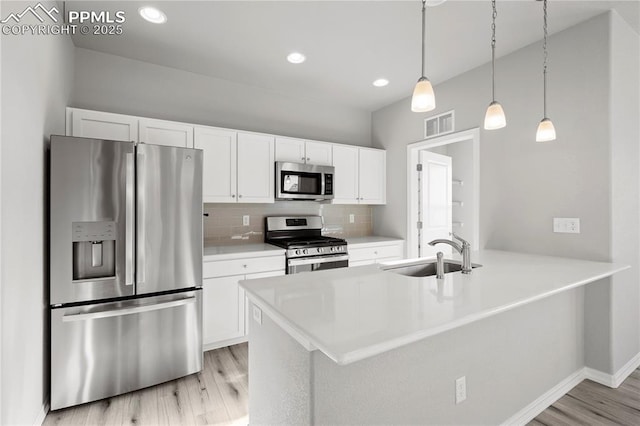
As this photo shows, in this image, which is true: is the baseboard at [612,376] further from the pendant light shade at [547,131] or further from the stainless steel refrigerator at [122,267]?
the stainless steel refrigerator at [122,267]

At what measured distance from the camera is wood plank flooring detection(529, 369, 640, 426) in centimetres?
191

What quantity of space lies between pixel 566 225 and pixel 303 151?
2638 mm

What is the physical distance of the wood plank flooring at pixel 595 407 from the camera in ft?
6.27

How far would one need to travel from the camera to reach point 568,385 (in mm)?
2246

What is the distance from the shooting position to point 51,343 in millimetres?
1986

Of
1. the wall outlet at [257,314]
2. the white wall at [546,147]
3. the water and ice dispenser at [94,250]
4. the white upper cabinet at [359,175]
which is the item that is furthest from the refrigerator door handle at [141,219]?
the white wall at [546,147]

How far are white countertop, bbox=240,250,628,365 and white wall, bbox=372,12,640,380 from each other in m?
0.45

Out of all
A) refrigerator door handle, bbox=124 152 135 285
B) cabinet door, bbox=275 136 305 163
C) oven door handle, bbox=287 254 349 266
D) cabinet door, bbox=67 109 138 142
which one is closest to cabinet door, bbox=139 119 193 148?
cabinet door, bbox=67 109 138 142

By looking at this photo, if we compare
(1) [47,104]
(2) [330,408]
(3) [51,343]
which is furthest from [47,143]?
(2) [330,408]

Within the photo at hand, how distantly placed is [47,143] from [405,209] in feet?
11.8

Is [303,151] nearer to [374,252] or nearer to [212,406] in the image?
[374,252]

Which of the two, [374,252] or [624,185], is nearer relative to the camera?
[624,185]

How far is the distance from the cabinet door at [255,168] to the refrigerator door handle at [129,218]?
120cm

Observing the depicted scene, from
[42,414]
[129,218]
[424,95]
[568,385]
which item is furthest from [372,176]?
[42,414]
